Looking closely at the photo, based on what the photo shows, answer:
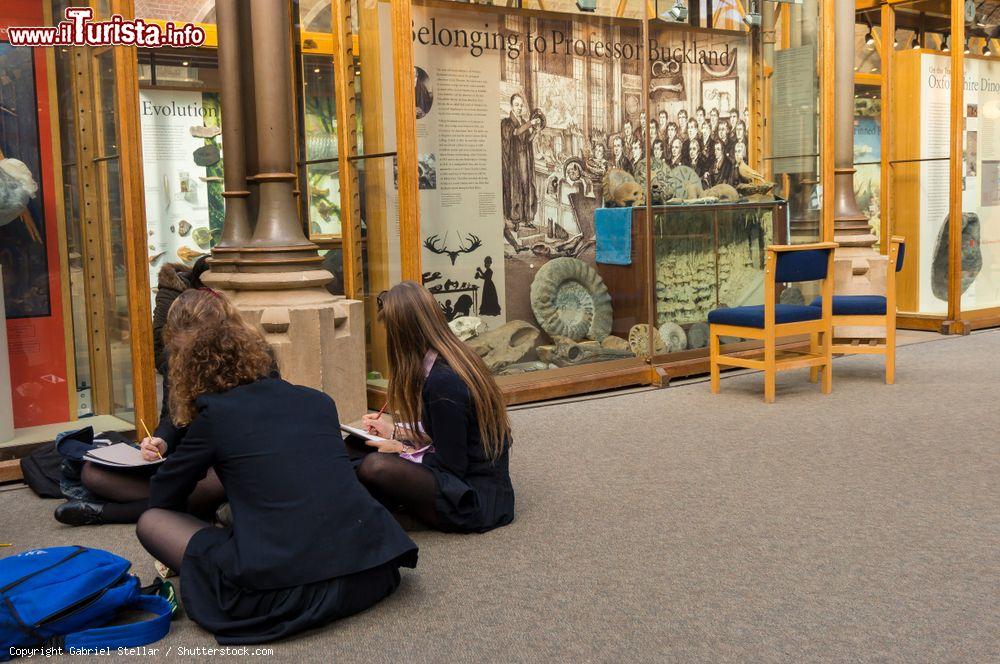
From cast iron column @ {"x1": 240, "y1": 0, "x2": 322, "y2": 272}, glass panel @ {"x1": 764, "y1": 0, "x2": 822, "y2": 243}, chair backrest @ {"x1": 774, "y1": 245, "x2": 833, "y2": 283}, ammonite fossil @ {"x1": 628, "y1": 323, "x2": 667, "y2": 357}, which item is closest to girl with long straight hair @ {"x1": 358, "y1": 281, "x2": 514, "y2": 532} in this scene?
cast iron column @ {"x1": 240, "y1": 0, "x2": 322, "y2": 272}

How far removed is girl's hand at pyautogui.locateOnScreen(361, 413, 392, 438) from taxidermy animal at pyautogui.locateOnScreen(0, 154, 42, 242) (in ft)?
6.88

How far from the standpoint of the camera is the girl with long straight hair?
3848mm

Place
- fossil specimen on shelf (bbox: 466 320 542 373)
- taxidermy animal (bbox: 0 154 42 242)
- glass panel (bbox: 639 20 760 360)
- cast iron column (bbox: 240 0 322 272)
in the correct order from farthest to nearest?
glass panel (bbox: 639 20 760 360), fossil specimen on shelf (bbox: 466 320 542 373), cast iron column (bbox: 240 0 322 272), taxidermy animal (bbox: 0 154 42 242)

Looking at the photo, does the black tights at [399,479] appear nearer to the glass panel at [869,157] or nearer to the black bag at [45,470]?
the black bag at [45,470]

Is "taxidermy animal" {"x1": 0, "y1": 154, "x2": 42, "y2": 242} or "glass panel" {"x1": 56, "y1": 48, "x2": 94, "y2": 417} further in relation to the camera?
"glass panel" {"x1": 56, "y1": 48, "x2": 94, "y2": 417}

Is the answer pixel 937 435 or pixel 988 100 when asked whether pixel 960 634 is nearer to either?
pixel 937 435

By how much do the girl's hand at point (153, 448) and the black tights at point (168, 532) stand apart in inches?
24.2

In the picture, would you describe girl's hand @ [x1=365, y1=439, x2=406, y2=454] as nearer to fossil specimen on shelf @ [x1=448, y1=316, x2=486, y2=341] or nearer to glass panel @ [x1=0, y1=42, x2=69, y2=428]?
glass panel @ [x1=0, y1=42, x2=69, y2=428]

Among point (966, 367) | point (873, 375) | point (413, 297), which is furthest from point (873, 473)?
point (966, 367)

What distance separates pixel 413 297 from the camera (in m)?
3.91

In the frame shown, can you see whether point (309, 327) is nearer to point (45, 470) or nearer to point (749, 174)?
point (45, 470)

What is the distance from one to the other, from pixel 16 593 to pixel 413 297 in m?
1.60

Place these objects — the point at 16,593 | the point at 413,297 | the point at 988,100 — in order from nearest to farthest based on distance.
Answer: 1. the point at 16,593
2. the point at 413,297
3. the point at 988,100

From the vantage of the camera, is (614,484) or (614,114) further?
(614,114)
